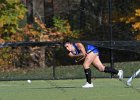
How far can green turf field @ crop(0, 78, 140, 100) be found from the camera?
11.7 meters

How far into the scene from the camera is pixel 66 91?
13000mm

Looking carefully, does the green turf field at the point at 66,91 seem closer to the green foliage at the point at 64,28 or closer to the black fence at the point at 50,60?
the black fence at the point at 50,60

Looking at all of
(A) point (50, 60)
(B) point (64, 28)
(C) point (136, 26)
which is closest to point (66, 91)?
(A) point (50, 60)

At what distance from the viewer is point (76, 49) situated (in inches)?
525

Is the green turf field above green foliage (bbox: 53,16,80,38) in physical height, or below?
below

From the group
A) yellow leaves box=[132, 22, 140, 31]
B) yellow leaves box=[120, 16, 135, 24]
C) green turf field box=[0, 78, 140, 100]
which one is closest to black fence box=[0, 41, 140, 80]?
yellow leaves box=[132, 22, 140, 31]

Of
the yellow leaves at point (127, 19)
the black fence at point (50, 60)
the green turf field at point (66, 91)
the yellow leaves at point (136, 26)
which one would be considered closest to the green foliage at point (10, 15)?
the black fence at point (50, 60)

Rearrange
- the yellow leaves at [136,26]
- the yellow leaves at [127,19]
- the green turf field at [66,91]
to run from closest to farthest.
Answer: the green turf field at [66,91]
the yellow leaves at [136,26]
the yellow leaves at [127,19]

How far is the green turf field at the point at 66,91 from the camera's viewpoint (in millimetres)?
11703

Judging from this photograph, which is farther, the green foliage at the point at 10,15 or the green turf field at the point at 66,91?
the green foliage at the point at 10,15

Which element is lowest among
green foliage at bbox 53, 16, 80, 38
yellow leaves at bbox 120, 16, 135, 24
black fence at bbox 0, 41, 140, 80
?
black fence at bbox 0, 41, 140, 80

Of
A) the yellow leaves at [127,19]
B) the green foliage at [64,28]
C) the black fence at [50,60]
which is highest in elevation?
the yellow leaves at [127,19]

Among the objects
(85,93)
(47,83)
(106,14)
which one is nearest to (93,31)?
(106,14)

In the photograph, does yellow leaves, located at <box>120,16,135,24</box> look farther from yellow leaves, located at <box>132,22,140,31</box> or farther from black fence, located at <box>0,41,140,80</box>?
black fence, located at <box>0,41,140,80</box>
